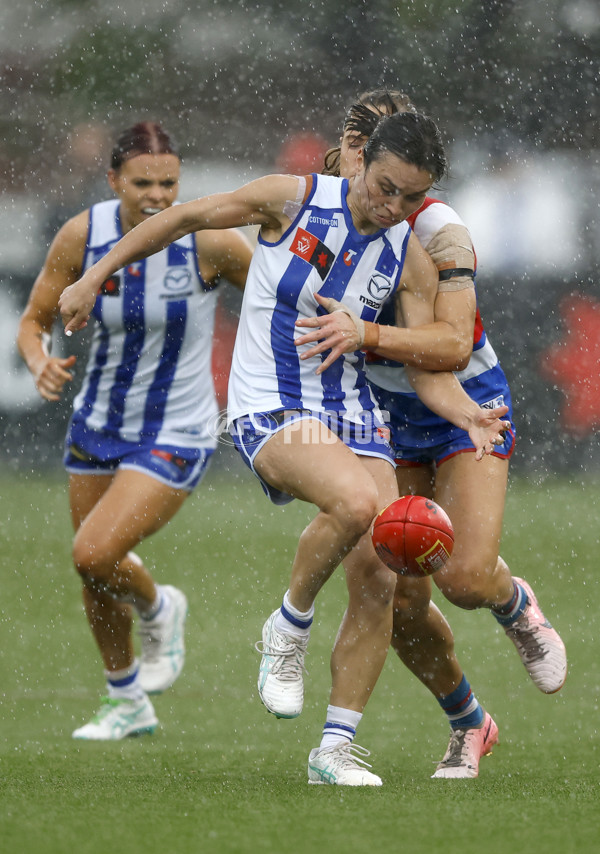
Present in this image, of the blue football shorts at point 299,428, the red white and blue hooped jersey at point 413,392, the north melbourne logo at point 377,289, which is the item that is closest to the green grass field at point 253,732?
the blue football shorts at point 299,428

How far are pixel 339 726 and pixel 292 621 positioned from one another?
0.35 m

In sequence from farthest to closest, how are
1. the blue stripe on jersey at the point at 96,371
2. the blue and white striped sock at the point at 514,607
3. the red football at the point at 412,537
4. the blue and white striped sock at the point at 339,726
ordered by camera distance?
the blue stripe on jersey at the point at 96,371 → the blue and white striped sock at the point at 514,607 → the blue and white striped sock at the point at 339,726 → the red football at the point at 412,537

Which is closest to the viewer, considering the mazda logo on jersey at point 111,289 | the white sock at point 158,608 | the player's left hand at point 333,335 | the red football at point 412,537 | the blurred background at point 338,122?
the red football at point 412,537

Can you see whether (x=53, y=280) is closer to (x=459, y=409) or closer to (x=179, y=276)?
(x=179, y=276)

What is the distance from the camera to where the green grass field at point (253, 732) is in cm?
359

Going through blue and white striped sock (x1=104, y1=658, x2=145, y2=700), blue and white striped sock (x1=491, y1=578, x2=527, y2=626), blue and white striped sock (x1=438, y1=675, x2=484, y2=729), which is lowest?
blue and white striped sock (x1=104, y1=658, x2=145, y2=700)

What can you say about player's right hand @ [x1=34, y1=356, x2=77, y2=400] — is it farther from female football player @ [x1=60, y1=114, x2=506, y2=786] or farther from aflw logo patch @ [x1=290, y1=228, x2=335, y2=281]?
aflw logo patch @ [x1=290, y1=228, x2=335, y2=281]

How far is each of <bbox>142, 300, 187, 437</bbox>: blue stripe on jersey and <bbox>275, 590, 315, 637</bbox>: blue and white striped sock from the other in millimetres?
1646

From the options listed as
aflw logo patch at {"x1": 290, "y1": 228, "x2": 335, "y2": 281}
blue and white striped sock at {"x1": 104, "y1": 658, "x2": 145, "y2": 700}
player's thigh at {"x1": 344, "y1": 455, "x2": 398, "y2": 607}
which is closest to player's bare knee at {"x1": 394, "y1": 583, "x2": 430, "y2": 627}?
player's thigh at {"x1": 344, "y1": 455, "x2": 398, "y2": 607}

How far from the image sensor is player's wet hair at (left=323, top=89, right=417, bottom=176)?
15.6 feet

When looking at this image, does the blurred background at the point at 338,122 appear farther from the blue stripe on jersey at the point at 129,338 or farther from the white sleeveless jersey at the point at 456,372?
the white sleeveless jersey at the point at 456,372

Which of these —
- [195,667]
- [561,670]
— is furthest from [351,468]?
[195,667]

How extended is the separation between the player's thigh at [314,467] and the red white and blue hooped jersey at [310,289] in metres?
0.11

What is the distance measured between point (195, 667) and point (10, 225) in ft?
26.6
